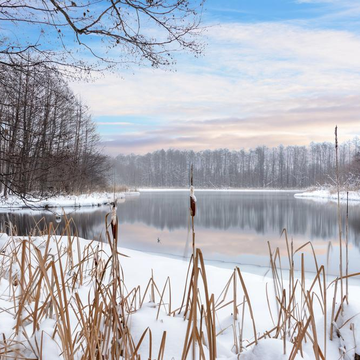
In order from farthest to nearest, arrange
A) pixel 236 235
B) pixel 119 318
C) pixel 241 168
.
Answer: pixel 241 168
pixel 236 235
pixel 119 318

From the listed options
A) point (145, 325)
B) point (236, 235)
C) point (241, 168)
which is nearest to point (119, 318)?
point (145, 325)

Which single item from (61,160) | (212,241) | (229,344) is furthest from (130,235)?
(229,344)

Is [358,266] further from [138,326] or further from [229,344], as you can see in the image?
[138,326]

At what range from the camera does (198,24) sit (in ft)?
15.8

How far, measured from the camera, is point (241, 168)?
7162 cm

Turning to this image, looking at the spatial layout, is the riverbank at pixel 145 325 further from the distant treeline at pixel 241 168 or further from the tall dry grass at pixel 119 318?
the distant treeline at pixel 241 168

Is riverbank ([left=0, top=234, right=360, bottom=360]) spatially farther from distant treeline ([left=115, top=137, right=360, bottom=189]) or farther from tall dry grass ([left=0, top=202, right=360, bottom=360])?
distant treeline ([left=115, top=137, right=360, bottom=189])

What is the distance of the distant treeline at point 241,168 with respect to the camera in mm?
64375

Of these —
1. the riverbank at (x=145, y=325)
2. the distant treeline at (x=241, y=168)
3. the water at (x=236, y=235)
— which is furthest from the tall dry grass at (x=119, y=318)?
the distant treeline at (x=241, y=168)

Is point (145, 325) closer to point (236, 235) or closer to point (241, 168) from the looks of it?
point (236, 235)

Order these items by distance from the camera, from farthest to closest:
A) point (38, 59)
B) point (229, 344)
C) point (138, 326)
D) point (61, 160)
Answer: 1. point (61, 160)
2. point (38, 59)
3. point (229, 344)
4. point (138, 326)

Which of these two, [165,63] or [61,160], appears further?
[61,160]

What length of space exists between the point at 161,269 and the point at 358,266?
390 centimetres

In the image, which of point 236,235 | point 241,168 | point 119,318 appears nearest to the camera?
point 119,318
